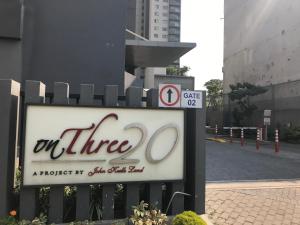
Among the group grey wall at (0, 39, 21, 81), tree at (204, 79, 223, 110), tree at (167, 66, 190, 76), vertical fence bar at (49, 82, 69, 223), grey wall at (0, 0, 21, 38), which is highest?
tree at (167, 66, 190, 76)

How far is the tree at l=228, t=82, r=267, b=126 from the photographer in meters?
31.0

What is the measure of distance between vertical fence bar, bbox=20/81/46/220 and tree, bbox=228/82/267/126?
27.5m

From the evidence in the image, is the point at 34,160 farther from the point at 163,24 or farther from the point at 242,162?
the point at 163,24

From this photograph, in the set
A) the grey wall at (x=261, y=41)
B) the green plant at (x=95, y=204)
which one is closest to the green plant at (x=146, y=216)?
the green plant at (x=95, y=204)

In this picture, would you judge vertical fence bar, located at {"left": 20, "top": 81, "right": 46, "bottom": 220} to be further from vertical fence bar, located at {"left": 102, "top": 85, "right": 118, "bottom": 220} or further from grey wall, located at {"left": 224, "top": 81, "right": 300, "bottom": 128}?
grey wall, located at {"left": 224, "top": 81, "right": 300, "bottom": 128}

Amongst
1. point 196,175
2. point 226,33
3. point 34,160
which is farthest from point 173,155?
point 226,33

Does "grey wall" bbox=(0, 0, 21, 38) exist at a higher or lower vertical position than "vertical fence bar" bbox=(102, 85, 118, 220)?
higher

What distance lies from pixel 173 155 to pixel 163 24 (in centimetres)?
10428

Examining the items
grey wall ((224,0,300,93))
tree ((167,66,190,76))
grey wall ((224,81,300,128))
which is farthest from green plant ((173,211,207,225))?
tree ((167,66,190,76))

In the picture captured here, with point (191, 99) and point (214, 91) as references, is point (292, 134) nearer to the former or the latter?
point (191, 99)

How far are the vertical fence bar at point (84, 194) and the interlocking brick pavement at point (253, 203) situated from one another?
218 centimetres

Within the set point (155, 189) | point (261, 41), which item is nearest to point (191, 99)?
point (155, 189)

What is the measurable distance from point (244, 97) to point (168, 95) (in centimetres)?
2886

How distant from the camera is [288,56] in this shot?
96.6 feet
